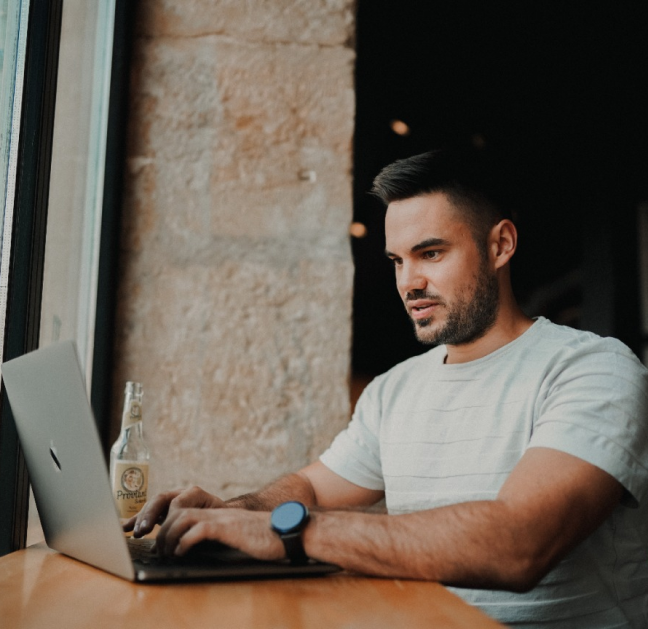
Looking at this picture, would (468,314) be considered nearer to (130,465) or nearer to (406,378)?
(406,378)

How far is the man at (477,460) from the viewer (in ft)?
3.04

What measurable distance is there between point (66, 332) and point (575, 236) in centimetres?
441

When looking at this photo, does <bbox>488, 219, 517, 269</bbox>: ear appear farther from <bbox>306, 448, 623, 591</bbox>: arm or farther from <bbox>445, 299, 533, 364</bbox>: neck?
<bbox>306, 448, 623, 591</bbox>: arm

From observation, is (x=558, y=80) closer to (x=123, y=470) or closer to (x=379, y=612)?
(x=123, y=470)

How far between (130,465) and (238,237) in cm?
80

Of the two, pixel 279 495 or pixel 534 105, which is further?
pixel 534 105

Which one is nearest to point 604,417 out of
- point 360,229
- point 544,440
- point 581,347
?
point 544,440

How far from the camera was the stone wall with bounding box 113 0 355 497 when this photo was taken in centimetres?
195

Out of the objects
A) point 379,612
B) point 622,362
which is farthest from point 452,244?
point 379,612

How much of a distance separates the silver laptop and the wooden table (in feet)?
0.07

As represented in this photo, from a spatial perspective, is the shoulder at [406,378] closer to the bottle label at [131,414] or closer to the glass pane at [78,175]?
the bottle label at [131,414]

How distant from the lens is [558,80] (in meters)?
3.64

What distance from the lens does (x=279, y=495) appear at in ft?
4.96

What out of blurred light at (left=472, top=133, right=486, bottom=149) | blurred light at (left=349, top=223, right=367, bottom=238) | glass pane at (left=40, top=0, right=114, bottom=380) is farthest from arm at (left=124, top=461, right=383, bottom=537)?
blurred light at (left=472, top=133, right=486, bottom=149)
